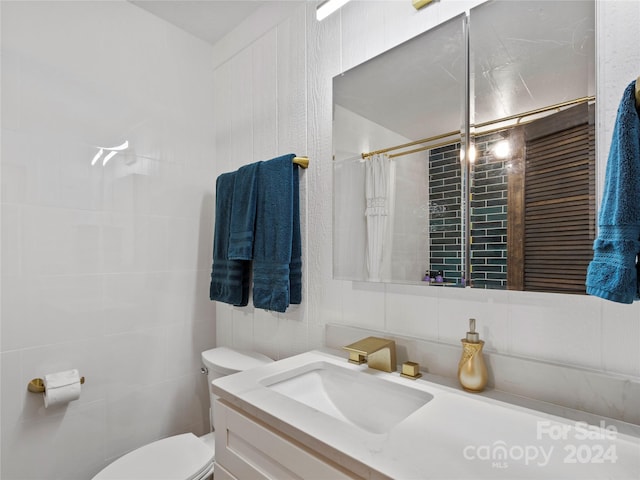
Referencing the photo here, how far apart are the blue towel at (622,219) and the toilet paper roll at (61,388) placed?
5.46ft

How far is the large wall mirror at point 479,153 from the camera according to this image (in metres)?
0.81

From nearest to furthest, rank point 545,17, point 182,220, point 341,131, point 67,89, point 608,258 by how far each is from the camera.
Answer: point 608,258 → point 545,17 → point 341,131 → point 67,89 → point 182,220

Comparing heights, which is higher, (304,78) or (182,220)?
(304,78)

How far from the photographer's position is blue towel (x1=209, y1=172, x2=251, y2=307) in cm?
160

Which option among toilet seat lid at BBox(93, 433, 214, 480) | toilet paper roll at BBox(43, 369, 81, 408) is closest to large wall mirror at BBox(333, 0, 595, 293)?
toilet seat lid at BBox(93, 433, 214, 480)

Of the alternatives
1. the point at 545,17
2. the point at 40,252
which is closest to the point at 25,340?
the point at 40,252

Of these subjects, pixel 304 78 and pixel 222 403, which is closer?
pixel 222 403

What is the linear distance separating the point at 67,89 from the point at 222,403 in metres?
1.38

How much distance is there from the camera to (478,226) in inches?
36.9

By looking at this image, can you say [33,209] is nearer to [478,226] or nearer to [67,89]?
[67,89]

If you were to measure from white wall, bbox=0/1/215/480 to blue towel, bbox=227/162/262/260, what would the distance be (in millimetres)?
390

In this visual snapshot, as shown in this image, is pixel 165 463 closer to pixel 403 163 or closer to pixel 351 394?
pixel 351 394

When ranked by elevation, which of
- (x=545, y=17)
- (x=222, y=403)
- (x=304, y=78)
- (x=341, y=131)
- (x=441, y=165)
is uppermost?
(x=304, y=78)

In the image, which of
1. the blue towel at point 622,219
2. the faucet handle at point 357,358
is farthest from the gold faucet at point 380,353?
the blue towel at point 622,219
